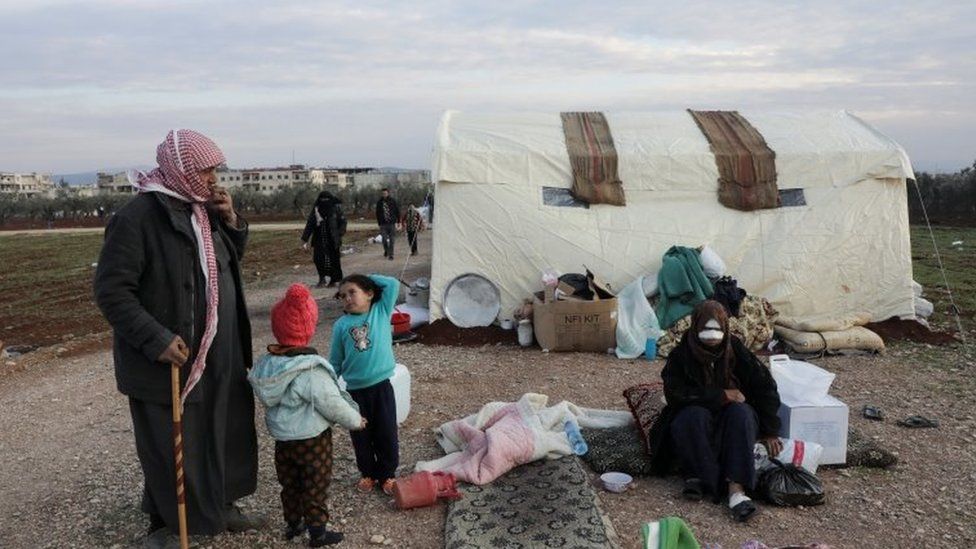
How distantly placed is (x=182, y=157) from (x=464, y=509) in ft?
6.80

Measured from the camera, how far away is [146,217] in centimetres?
307

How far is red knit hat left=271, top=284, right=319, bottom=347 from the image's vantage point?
134 inches

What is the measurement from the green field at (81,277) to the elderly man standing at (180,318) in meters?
6.73

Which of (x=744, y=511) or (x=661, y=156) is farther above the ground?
(x=661, y=156)

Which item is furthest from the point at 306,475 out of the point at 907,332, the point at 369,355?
the point at 907,332

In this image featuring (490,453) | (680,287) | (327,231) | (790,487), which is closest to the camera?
(790,487)

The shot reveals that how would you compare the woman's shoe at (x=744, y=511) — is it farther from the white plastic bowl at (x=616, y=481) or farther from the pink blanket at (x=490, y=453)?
the pink blanket at (x=490, y=453)

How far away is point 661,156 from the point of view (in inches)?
345

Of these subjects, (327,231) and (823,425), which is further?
(327,231)

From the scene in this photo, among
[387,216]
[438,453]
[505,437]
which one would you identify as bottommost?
[438,453]

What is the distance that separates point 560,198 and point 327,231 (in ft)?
12.7

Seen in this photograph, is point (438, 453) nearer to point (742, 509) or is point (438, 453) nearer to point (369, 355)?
point (369, 355)

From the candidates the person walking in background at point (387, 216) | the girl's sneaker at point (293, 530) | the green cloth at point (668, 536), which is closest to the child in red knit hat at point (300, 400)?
the girl's sneaker at point (293, 530)

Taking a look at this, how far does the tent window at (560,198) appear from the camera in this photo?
8.64m
